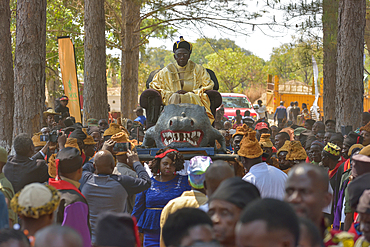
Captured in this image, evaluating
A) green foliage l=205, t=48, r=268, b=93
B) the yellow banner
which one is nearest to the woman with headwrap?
the yellow banner

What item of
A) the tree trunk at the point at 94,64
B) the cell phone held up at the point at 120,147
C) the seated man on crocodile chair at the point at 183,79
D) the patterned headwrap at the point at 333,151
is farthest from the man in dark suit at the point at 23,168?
the tree trunk at the point at 94,64

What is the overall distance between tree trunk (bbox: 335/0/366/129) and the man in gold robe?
10.5 ft

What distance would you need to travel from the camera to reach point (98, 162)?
4.58 meters

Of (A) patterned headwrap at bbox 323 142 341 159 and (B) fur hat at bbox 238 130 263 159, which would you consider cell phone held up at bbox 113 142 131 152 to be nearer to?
(B) fur hat at bbox 238 130 263 159

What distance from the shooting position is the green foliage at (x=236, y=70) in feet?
166

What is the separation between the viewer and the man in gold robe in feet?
A: 30.6

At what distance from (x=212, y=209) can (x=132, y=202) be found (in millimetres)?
3117

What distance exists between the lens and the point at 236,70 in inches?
1993

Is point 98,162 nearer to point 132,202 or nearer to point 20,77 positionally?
point 132,202

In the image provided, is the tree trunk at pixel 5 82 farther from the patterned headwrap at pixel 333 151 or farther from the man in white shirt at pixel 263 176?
the patterned headwrap at pixel 333 151

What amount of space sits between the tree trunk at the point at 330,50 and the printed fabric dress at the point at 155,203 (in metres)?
8.32

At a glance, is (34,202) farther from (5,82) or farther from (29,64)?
(5,82)

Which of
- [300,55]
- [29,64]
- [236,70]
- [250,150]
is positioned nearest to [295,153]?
[250,150]

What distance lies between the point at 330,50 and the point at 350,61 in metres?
3.38
